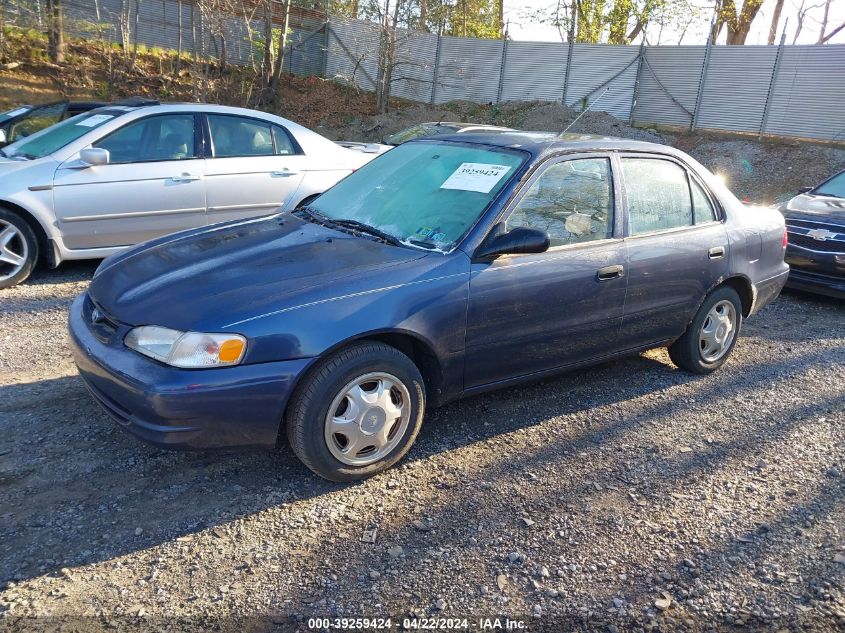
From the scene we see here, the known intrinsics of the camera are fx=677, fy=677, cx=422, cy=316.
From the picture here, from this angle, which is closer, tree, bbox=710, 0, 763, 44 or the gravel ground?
the gravel ground

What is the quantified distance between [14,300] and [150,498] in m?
3.34

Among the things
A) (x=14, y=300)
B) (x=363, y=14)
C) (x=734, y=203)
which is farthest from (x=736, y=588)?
(x=363, y=14)

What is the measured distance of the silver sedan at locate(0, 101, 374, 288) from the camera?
5785 mm

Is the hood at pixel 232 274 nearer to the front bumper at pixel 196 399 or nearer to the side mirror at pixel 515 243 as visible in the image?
the front bumper at pixel 196 399

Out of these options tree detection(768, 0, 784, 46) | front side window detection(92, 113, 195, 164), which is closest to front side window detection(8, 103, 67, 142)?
front side window detection(92, 113, 195, 164)

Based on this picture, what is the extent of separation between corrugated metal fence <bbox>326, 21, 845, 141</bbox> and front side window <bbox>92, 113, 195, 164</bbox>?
10513mm

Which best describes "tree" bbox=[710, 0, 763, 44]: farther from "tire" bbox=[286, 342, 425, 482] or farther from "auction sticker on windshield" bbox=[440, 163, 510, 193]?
"tire" bbox=[286, 342, 425, 482]

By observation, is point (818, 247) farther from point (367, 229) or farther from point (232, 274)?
point (232, 274)

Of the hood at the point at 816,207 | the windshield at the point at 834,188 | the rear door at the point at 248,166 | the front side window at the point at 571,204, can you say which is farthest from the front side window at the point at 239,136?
the windshield at the point at 834,188

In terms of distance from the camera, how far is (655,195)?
4359 millimetres

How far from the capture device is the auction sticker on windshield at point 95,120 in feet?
20.4

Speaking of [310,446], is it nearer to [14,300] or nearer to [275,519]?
[275,519]

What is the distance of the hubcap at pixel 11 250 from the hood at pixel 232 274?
2.59 m

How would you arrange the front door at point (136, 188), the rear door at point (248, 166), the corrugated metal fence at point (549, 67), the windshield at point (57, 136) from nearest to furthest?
1. the front door at point (136, 188)
2. the windshield at point (57, 136)
3. the rear door at point (248, 166)
4. the corrugated metal fence at point (549, 67)
